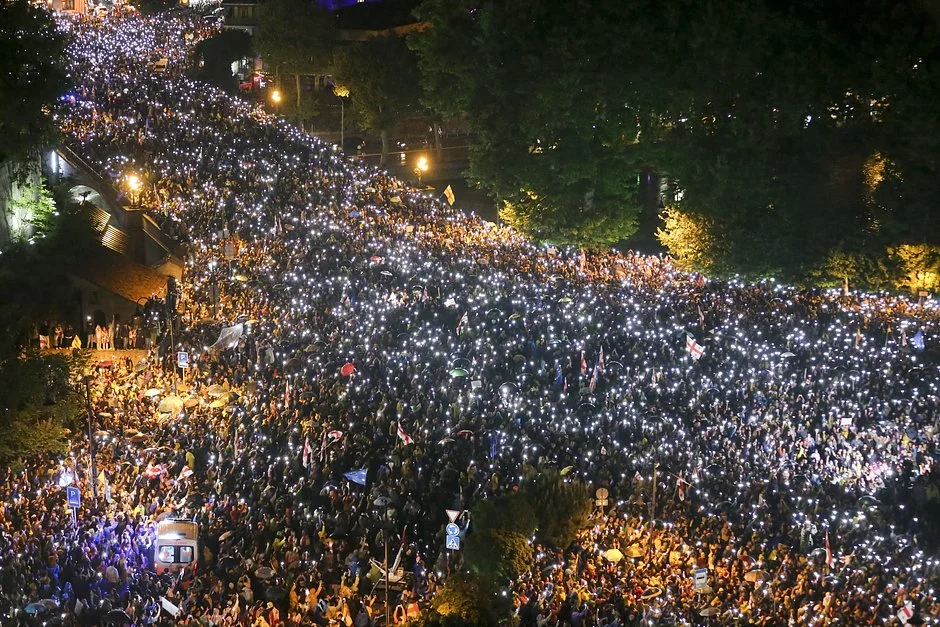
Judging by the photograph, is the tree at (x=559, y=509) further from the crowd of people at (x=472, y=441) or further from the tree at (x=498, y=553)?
the tree at (x=498, y=553)

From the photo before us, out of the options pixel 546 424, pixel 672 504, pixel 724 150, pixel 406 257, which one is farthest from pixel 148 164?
pixel 672 504

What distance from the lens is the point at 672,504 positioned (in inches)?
731

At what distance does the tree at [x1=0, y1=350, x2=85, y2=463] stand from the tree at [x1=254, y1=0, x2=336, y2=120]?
35356 mm

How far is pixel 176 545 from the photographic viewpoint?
1645 cm

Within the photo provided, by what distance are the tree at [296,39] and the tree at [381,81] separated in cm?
475

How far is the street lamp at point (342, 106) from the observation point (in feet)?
171

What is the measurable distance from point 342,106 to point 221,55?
49.4ft

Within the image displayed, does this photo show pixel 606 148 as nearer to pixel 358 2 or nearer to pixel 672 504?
pixel 672 504

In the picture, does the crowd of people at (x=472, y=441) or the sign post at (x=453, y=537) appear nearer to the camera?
the crowd of people at (x=472, y=441)

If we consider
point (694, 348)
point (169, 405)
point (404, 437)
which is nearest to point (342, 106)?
point (694, 348)

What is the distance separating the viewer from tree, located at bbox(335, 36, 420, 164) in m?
49.4

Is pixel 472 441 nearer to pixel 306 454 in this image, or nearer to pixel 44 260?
pixel 306 454

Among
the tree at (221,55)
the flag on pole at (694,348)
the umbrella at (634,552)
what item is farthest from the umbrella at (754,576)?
the tree at (221,55)

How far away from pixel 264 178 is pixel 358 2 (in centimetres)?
3069
